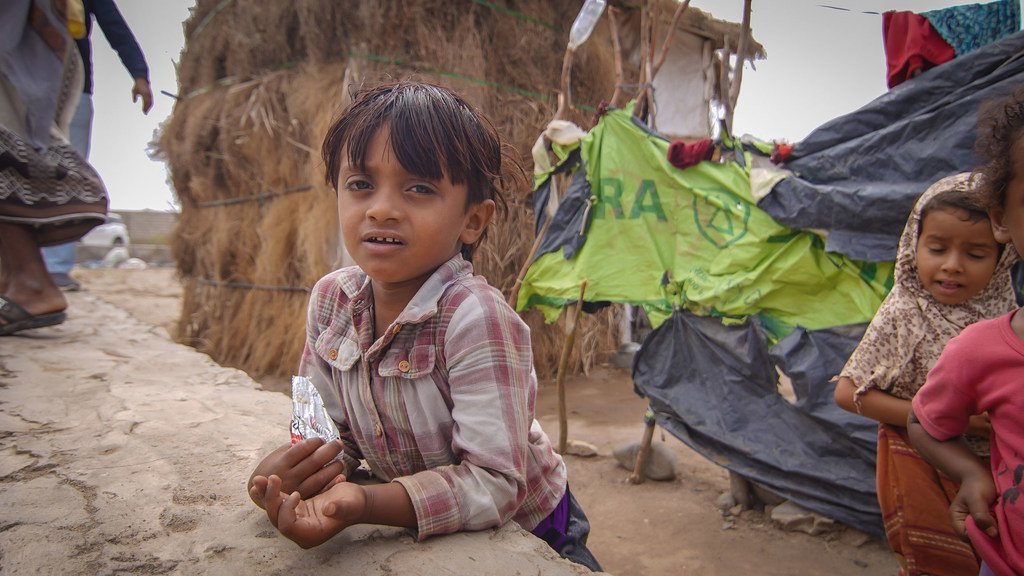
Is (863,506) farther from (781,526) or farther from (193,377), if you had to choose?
(193,377)

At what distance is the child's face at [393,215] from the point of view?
3.24 feet

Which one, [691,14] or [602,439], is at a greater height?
[691,14]

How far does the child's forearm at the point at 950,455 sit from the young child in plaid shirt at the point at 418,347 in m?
0.82

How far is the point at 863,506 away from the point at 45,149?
3.57 metres

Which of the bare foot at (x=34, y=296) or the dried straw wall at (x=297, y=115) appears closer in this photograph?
the bare foot at (x=34, y=296)

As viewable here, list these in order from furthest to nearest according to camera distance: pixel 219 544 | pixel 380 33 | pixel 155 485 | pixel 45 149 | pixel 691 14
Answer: pixel 691 14, pixel 380 33, pixel 45 149, pixel 155 485, pixel 219 544

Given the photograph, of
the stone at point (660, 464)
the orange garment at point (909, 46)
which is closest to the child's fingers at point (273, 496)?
the orange garment at point (909, 46)

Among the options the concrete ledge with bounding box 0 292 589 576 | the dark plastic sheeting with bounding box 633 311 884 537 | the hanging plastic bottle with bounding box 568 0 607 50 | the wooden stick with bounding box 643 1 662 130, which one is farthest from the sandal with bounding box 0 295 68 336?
the wooden stick with bounding box 643 1 662 130

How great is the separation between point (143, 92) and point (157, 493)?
9.51 feet

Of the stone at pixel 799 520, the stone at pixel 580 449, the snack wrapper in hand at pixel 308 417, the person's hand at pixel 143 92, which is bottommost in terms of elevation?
the stone at pixel 580 449

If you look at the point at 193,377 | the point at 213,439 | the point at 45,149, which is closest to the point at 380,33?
the point at 45,149

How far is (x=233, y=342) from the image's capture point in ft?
18.2

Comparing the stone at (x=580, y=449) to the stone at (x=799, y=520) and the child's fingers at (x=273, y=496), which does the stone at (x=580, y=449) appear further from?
the child's fingers at (x=273, y=496)

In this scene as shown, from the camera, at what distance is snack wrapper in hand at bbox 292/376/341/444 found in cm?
96
